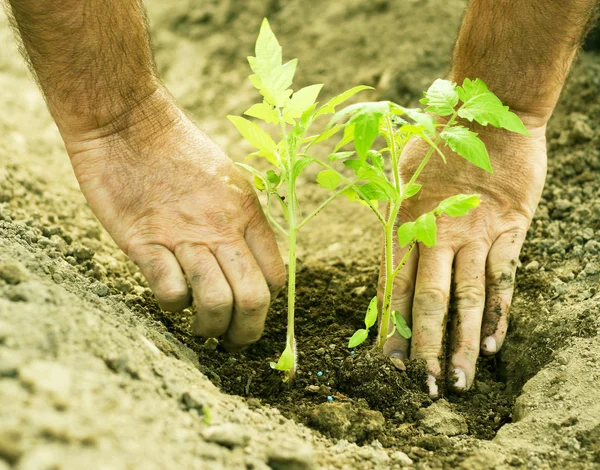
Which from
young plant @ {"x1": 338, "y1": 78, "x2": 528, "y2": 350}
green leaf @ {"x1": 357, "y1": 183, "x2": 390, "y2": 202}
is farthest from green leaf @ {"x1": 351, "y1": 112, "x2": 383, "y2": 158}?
green leaf @ {"x1": 357, "y1": 183, "x2": 390, "y2": 202}

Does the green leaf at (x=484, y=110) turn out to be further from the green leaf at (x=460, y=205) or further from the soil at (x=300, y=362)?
the soil at (x=300, y=362)

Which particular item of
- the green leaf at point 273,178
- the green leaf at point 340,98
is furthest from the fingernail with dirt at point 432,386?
the green leaf at point 340,98

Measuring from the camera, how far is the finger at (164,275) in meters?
2.00

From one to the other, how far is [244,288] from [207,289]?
11 cm

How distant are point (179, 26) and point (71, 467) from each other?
481cm

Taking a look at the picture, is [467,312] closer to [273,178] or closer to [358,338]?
[358,338]

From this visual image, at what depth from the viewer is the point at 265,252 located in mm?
2129

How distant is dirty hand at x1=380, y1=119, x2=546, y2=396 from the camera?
2.12 m

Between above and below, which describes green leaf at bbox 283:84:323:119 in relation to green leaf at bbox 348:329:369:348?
above

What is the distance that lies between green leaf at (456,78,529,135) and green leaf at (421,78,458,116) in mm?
25

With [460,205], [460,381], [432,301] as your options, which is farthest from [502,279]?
[460,205]

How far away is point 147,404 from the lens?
1.41m

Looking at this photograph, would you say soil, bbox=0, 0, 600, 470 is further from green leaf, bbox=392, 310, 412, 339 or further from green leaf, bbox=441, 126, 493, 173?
green leaf, bbox=441, 126, 493, 173

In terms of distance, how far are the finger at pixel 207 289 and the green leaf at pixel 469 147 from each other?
798 millimetres
